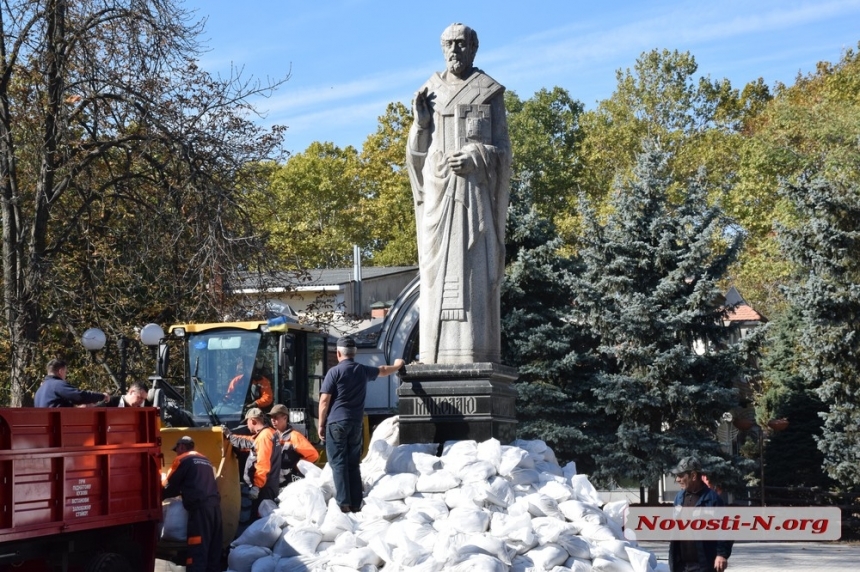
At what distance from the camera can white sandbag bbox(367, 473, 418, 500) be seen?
1181cm

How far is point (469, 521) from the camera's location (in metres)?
11.1

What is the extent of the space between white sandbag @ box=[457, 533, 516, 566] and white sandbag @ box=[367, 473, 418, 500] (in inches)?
47.2

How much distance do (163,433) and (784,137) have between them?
36.1m

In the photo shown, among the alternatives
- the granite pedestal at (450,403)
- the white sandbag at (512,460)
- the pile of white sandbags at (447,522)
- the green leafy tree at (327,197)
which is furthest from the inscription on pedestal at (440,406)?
the green leafy tree at (327,197)

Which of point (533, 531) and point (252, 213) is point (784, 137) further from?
point (533, 531)

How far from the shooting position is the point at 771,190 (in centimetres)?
4731

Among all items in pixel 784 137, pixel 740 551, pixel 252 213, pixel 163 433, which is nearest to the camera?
pixel 163 433

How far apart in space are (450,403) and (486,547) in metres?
2.65

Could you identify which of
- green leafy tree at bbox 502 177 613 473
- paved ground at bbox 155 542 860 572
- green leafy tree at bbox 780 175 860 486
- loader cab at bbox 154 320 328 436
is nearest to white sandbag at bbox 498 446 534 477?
paved ground at bbox 155 542 860 572

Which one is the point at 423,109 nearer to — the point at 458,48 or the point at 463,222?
the point at 458,48

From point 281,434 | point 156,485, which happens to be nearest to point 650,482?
point 281,434

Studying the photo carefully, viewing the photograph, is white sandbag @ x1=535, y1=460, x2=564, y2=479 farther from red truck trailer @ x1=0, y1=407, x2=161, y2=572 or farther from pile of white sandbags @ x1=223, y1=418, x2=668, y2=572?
red truck trailer @ x1=0, y1=407, x2=161, y2=572

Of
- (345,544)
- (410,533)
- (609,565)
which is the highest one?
(410,533)

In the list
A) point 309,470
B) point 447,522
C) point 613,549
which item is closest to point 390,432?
point 309,470
